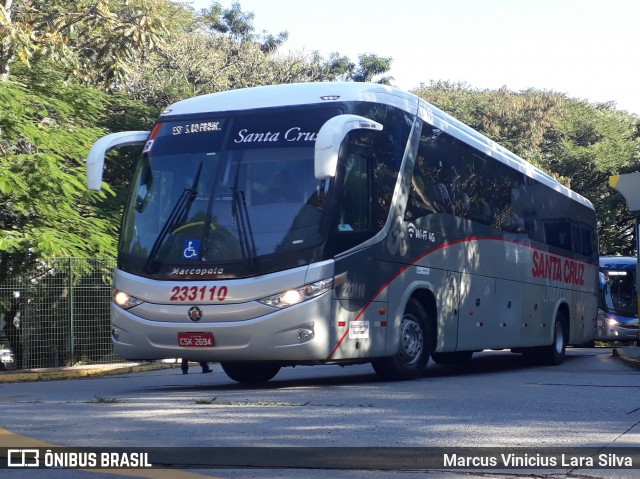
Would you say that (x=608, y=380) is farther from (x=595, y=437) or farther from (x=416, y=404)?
(x=595, y=437)

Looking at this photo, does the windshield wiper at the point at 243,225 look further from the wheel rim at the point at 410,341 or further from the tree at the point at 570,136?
the tree at the point at 570,136

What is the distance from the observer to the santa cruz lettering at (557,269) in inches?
724

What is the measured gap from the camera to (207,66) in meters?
39.3

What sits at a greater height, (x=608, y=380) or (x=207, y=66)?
(x=207, y=66)

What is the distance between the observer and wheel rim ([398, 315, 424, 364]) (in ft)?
41.9


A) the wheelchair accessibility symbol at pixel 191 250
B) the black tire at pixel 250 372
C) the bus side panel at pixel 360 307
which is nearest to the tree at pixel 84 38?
the black tire at pixel 250 372

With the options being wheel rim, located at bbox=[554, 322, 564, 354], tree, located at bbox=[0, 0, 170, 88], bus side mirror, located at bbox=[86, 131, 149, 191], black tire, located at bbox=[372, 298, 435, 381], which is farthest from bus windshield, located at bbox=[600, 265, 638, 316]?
bus side mirror, located at bbox=[86, 131, 149, 191]

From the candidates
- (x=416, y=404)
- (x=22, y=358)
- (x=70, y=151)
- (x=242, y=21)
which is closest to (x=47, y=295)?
(x=22, y=358)

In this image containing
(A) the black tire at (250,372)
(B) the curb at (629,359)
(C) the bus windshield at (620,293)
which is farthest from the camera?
(C) the bus windshield at (620,293)

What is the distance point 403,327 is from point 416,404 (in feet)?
10.6

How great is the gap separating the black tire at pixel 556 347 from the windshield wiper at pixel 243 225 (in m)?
9.75

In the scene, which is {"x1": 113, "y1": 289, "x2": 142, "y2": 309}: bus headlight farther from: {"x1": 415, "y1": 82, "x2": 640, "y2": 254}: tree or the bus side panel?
{"x1": 415, "y1": 82, "x2": 640, "y2": 254}: tree

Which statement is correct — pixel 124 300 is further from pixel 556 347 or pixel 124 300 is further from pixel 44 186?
pixel 556 347

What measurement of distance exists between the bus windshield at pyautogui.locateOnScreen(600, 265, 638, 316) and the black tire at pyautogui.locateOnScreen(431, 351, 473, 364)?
1465 cm
